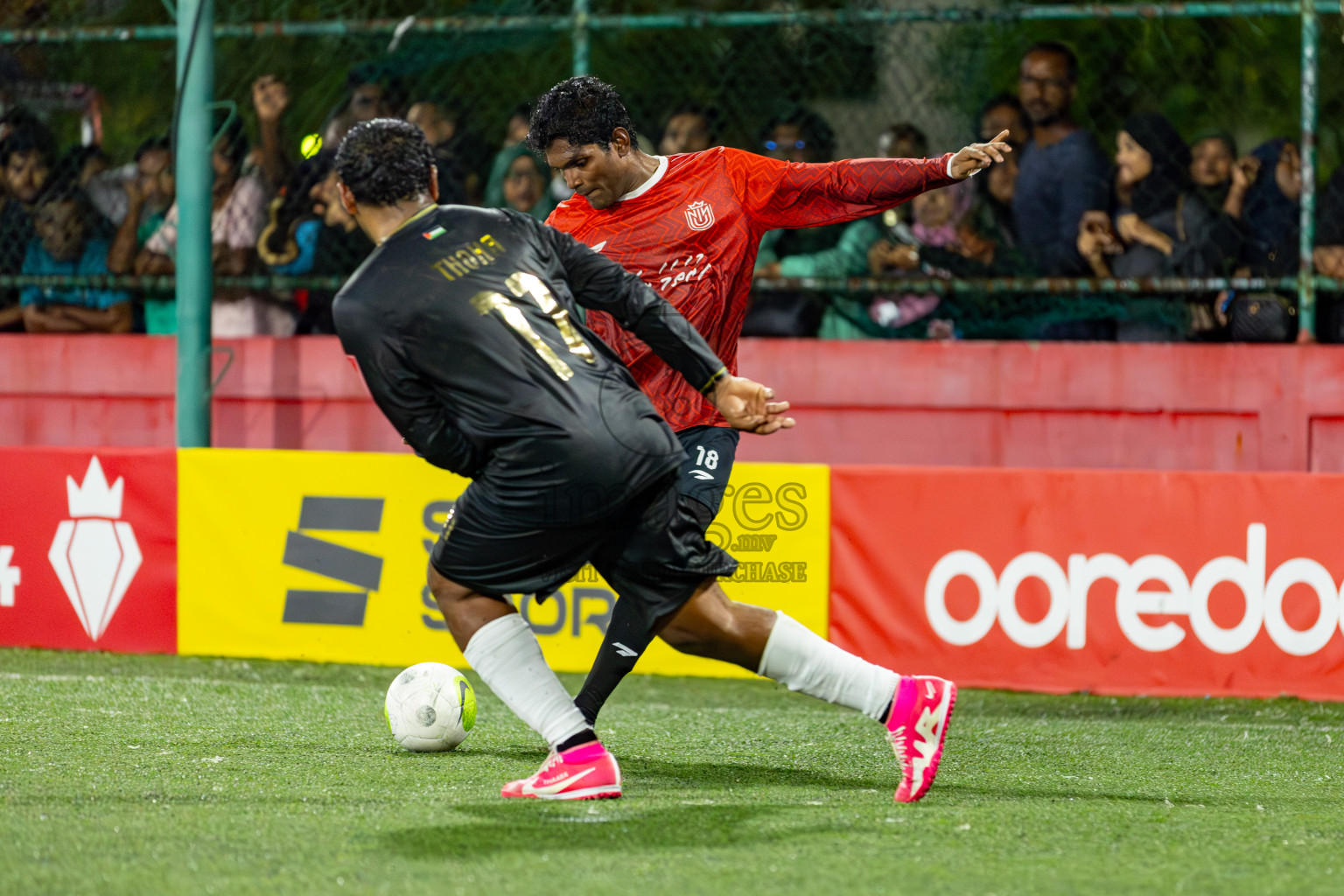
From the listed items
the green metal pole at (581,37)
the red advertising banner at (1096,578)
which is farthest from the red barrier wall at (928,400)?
the green metal pole at (581,37)

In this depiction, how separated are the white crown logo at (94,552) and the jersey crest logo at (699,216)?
376 cm

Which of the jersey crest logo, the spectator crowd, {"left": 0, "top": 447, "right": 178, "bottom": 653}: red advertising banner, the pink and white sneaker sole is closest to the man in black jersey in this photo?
the pink and white sneaker sole

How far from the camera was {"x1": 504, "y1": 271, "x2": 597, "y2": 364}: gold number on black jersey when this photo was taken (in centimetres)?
372

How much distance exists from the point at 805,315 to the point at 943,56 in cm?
159

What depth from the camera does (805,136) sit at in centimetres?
819

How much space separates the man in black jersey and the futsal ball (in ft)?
2.70

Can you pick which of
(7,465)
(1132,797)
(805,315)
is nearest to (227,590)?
(7,465)

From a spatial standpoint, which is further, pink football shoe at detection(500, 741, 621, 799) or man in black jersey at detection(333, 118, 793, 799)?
pink football shoe at detection(500, 741, 621, 799)

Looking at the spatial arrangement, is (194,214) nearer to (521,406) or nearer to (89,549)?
(89,549)

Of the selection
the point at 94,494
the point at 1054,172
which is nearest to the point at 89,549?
the point at 94,494

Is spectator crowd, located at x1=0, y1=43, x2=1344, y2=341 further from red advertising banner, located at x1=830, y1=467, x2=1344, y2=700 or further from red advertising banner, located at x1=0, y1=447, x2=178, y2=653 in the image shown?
red advertising banner, located at x1=0, y1=447, x2=178, y2=653

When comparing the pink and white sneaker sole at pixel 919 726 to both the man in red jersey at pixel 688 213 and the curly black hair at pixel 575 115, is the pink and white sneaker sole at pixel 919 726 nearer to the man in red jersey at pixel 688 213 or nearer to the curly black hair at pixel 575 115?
the man in red jersey at pixel 688 213

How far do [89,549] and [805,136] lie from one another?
4.04m

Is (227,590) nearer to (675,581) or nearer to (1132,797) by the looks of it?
(675,581)
